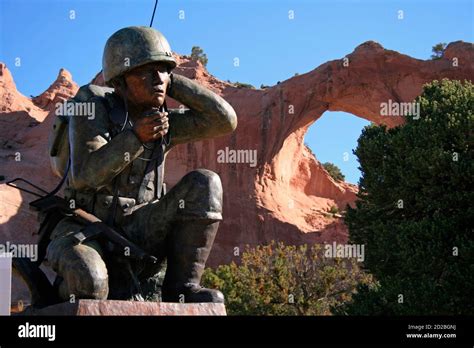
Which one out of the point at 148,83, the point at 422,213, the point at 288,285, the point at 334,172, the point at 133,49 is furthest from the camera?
the point at 334,172

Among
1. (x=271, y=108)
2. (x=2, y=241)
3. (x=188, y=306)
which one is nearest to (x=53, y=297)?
(x=188, y=306)

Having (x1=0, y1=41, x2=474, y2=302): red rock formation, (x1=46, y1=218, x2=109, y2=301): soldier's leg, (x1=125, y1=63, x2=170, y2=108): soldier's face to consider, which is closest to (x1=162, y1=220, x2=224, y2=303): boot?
(x1=46, y1=218, x2=109, y2=301): soldier's leg

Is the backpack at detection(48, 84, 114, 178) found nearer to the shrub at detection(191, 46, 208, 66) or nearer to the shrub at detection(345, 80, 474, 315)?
the shrub at detection(345, 80, 474, 315)

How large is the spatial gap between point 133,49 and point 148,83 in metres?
0.25

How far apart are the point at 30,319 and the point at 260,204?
1297 inches

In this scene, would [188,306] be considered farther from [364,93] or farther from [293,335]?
[364,93]

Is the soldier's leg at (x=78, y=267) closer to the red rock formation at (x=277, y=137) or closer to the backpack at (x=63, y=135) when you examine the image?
the backpack at (x=63, y=135)

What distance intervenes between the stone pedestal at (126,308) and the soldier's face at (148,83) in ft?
4.44

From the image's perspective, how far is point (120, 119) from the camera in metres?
5.15

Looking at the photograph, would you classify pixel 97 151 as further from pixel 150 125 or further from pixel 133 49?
pixel 133 49

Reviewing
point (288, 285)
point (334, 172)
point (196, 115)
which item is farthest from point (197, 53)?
point (196, 115)

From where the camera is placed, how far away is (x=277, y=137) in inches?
1485

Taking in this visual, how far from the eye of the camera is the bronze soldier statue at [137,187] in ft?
15.9

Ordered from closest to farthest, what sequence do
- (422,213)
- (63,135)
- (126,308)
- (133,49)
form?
(126,308) → (133,49) → (63,135) → (422,213)
